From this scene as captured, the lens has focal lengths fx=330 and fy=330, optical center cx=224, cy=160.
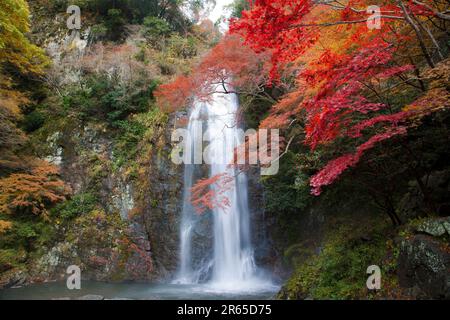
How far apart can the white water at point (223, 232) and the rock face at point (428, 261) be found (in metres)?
5.95

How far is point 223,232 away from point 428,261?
825 cm

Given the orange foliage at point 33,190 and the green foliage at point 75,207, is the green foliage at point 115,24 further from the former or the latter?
the green foliage at point 75,207

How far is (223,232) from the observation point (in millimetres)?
12406

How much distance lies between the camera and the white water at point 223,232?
11.7 m

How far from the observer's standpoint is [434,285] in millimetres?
4684

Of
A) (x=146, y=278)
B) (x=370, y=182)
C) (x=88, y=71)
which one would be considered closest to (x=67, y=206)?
(x=146, y=278)

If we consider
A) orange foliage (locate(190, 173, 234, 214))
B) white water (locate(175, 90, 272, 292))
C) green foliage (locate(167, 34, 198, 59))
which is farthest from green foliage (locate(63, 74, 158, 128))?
orange foliage (locate(190, 173, 234, 214))

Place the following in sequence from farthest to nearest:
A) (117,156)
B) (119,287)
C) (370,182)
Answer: (117,156), (119,287), (370,182)

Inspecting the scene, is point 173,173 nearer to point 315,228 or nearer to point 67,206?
point 67,206

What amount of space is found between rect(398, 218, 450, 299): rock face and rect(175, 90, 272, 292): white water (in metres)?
5.95
